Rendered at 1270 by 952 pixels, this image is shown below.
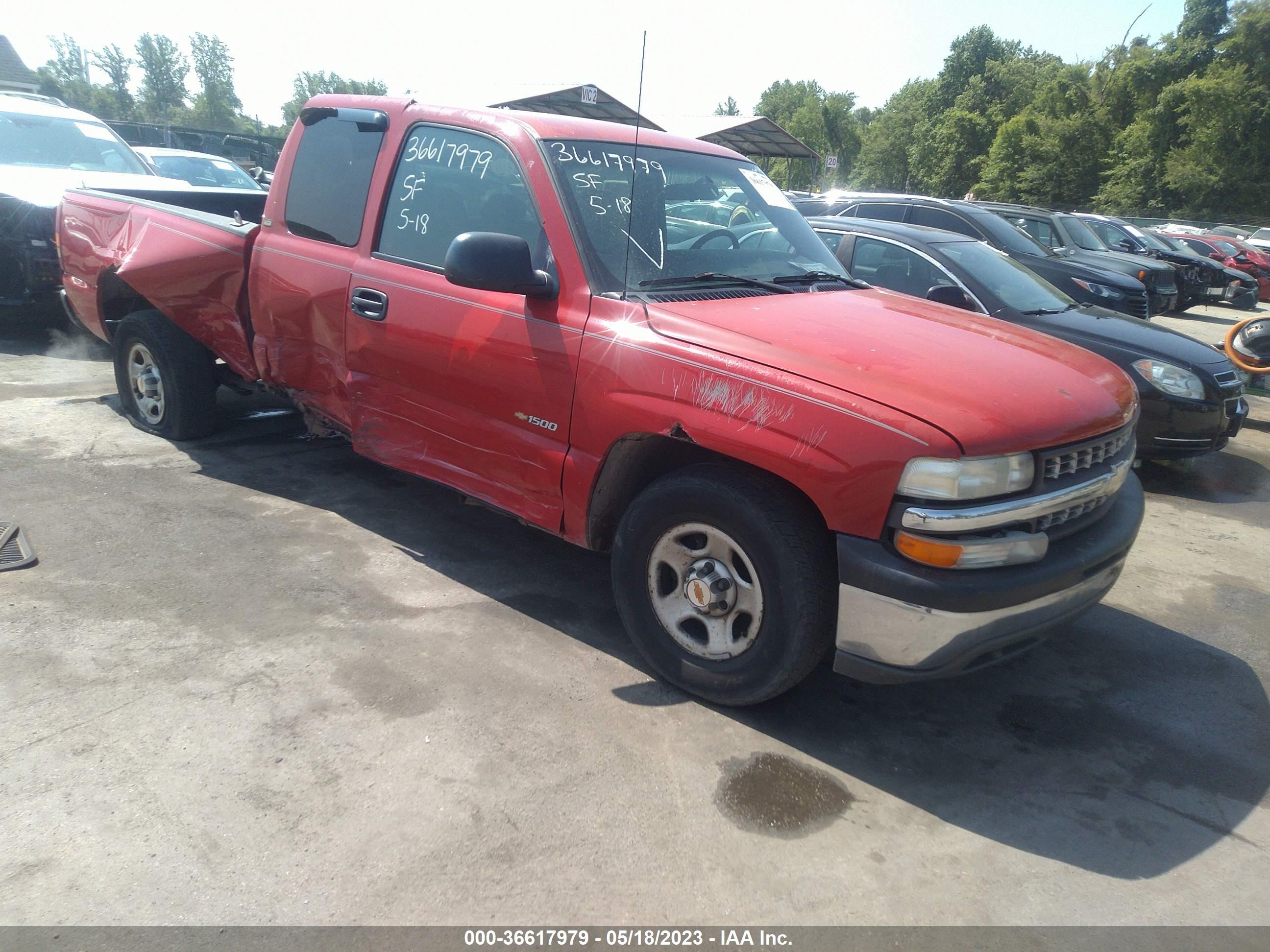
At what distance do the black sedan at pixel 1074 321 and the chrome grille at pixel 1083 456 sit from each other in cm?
249

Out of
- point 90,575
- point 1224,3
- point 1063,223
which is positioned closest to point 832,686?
point 90,575

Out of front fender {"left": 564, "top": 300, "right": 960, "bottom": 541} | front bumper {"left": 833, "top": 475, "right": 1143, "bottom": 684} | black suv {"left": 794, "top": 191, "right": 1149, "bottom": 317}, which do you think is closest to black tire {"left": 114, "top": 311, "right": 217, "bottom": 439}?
front fender {"left": 564, "top": 300, "right": 960, "bottom": 541}

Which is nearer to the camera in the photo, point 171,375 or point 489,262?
point 489,262

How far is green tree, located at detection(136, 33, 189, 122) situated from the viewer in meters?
87.0

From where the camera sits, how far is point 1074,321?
21.9ft

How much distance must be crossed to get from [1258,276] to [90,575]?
25022 millimetres

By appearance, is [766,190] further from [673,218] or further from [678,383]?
[678,383]

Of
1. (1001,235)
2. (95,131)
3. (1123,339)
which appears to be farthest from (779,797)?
(95,131)

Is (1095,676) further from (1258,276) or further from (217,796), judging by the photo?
(1258,276)

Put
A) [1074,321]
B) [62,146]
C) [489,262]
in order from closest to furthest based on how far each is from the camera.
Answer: [489,262] → [1074,321] → [62,146]

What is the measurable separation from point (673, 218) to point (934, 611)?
1.98m

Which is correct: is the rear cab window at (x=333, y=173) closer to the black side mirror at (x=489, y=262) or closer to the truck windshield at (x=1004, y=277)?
the black side mirror at (x=489, y=262)

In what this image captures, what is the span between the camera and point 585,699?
3.34 metres

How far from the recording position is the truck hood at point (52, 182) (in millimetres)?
8070
